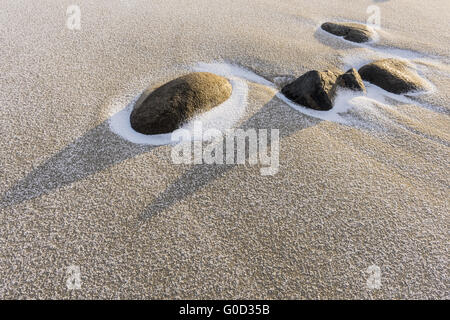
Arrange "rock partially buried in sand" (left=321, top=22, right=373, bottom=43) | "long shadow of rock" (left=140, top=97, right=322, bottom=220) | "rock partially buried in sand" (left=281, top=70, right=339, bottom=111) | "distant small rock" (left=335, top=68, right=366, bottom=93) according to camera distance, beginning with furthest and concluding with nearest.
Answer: "rock partially buried in sand" (left=321, top=22, right=373, bottom=43) → "distant small rock" (left=335, top=68, right=366, bottom=93) → "rock partially buried in sand" (left=281, top=70, right=339, bottom=111) → "long shadow of rock" (left=140, top=97, right=322, bottom=220)

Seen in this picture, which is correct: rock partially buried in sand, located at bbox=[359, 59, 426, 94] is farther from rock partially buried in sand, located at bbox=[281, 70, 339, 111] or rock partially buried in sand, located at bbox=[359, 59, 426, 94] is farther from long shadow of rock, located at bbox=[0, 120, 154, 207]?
long shadow of rock, located at bbox=[0, 120, 154, 207]

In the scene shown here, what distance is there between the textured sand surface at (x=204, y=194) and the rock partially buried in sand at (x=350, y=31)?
2.15ft

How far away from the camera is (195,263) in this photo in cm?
119

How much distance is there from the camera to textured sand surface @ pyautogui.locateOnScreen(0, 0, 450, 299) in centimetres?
117

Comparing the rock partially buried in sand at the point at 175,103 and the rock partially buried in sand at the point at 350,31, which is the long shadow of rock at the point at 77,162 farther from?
the rock partially buried in sand at the point at 350,31

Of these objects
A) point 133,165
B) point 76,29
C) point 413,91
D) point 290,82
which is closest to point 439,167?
point 413,91

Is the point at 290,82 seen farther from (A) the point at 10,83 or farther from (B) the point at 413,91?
(A) the point at 10,83

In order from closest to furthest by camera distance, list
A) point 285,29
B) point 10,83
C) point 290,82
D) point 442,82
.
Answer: point 10,83 < point 290,82 < point 442,82 < point 285,29

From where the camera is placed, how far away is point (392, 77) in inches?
89.9

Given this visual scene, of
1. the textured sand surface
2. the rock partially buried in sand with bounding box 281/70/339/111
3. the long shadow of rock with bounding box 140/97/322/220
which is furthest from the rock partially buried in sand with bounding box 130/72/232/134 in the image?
the rock partially buried in sand with bounding box 281/70/339/111

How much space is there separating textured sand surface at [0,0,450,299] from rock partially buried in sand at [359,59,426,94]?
0.14m

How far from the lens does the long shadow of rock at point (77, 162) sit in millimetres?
1412

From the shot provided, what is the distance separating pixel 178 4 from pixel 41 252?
305cm
